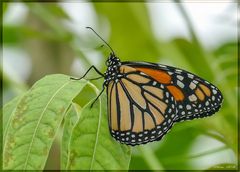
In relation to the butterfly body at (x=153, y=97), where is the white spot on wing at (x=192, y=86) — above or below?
above

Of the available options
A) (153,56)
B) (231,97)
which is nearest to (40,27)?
(153,56)

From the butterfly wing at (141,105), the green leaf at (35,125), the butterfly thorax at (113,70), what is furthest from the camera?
the butterfly thorax at (113,70)

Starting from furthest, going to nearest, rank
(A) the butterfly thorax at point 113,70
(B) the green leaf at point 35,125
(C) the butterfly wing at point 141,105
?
1. (A) the butterfly thorax at point 113,70
2. (C) the butterfly wing at point 141,105
3. (B) the green leaf at point 35,125

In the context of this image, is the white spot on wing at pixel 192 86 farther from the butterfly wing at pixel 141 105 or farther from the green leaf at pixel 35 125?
the green leaf at pixel 35 125

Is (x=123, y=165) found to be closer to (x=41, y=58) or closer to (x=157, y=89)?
(x=157, y=89)

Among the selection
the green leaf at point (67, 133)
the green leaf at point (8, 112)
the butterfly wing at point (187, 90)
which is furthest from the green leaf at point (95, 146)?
the butterfly wing at point (187, 90)

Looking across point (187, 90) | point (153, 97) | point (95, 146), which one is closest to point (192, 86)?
point (187, 90)

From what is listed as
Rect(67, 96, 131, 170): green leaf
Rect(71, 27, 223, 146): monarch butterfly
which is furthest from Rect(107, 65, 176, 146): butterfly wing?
Rect(67, 96, 131, 170): green leaf
